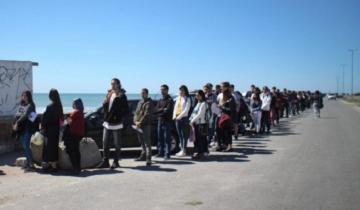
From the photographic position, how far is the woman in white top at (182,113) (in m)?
12.9

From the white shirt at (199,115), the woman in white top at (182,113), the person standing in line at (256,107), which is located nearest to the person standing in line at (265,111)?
the person standing in line at (256,107)

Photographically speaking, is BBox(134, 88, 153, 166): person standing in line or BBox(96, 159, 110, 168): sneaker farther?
BBox(134, 88, 153, 166): person standing in line

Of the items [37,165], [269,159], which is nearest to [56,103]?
[37,165]

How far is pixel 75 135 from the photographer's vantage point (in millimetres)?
10617

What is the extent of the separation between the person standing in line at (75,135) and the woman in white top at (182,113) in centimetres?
300

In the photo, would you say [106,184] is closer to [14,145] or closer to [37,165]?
[37,165]

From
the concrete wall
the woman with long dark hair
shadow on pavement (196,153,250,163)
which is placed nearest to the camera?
the woman with long dark hair

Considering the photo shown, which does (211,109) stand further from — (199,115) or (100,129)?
(100,129)

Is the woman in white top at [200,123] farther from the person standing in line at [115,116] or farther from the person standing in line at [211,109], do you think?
the person standing in line at [115,116]

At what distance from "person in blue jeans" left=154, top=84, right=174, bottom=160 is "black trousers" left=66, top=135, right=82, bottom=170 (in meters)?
2.65

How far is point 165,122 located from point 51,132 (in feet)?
10.3

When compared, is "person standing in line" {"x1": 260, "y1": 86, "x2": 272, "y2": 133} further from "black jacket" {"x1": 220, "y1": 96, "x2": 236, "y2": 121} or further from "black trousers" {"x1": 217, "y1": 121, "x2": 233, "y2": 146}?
"black trousers" {"x1": 217, "y1": 121, "x2": 233, "y2": 146}

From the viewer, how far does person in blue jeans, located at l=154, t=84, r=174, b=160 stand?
12.6 meters

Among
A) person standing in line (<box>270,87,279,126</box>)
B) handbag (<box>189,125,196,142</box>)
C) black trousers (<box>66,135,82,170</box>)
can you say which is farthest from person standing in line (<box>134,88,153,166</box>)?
person standing in line (<box>270,87,279,126</box>)
